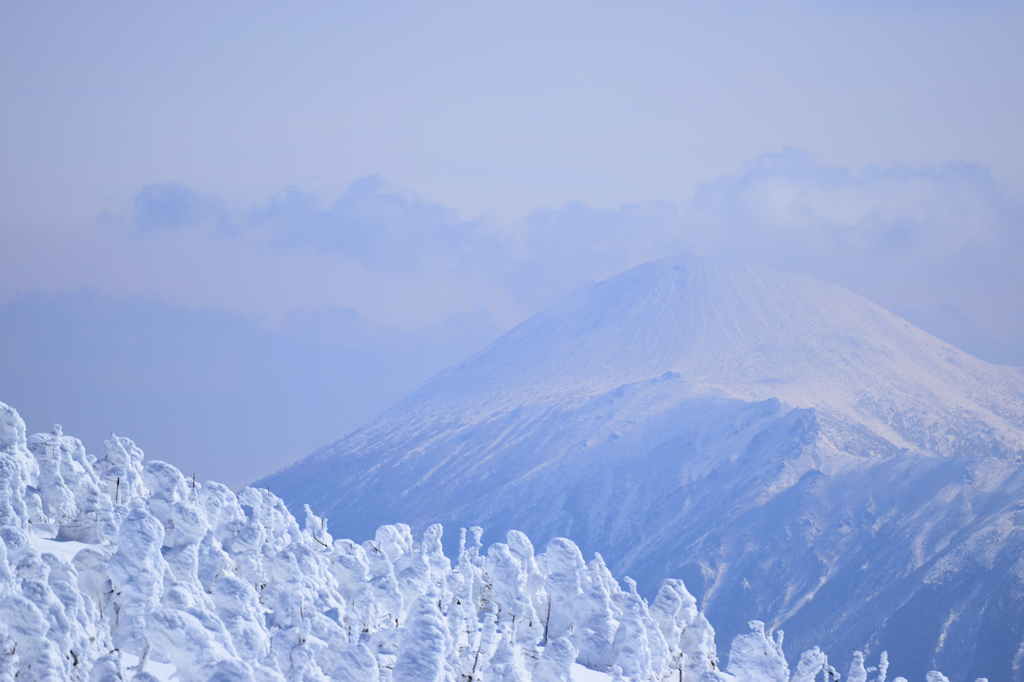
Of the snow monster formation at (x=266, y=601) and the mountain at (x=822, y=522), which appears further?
the mountain at (x=822, y=522)

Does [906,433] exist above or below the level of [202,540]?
below

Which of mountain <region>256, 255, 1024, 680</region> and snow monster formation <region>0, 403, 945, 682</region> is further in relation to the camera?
mountain <region>256, 255, 1024, 680</region>

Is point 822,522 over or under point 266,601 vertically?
under

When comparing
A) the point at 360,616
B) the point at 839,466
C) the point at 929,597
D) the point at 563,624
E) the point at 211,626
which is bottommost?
the point at 929,597

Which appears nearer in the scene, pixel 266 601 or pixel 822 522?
pixel 266 601

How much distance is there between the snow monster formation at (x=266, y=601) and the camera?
27.6 m

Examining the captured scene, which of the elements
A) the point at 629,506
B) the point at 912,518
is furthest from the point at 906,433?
the point at 629,506

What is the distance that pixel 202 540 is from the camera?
38.2 meters

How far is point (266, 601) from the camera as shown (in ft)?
130

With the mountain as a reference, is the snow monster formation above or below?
above

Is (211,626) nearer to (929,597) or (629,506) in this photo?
(929,597)

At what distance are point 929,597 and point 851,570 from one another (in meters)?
17.2

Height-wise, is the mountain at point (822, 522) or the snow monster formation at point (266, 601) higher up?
the snow monster formation at point (266, 601)

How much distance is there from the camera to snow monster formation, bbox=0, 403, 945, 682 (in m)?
27.6
